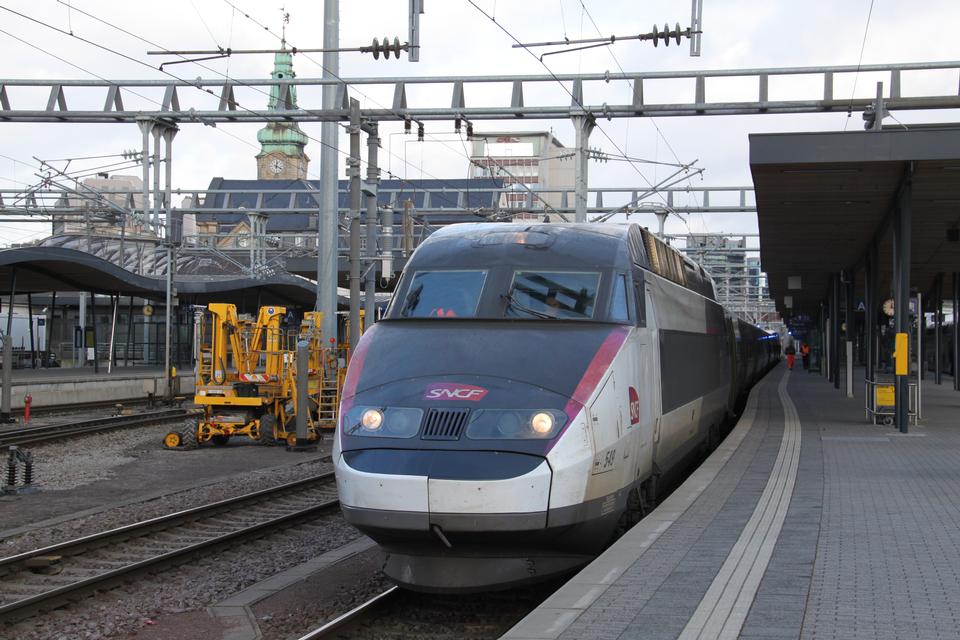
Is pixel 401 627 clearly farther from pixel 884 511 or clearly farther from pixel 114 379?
pixel 114 379

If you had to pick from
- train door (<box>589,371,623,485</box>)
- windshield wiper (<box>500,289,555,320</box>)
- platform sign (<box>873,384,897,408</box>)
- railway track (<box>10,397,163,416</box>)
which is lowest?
railway track (<box>10,397,163,416</box>)

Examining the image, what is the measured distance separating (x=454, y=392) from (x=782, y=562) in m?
2.66

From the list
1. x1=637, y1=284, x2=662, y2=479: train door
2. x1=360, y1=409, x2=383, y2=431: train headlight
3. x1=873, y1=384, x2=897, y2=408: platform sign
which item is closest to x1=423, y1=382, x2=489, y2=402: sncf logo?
x1=360, y1=409, x2=383, y2=431: train headlight

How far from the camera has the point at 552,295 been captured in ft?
29.9

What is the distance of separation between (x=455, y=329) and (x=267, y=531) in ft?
14.6

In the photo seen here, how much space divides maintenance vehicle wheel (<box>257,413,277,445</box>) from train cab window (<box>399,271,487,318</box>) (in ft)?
38.3

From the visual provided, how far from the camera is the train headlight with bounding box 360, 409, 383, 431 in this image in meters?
7.63

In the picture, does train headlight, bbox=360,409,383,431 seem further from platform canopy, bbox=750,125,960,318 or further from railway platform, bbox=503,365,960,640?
platform canopy, bbox=750,125,960,318

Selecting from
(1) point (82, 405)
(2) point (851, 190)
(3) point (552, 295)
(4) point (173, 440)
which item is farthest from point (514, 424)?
(1) point (82, 405)

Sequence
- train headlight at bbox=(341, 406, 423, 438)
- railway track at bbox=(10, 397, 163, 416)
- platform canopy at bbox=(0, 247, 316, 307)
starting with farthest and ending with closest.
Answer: platform canopy at bbox=(0, 247, 316, 307) < railway track at bbox=(10, 397, 163, 416) < train headlight at bbox=(341, 406, 423, 438)

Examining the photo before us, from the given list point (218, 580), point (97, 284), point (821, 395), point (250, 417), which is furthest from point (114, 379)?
point (218, 580)

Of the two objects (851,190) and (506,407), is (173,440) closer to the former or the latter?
(506,407)

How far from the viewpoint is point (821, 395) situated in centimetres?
3272

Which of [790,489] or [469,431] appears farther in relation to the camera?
[790,489]
